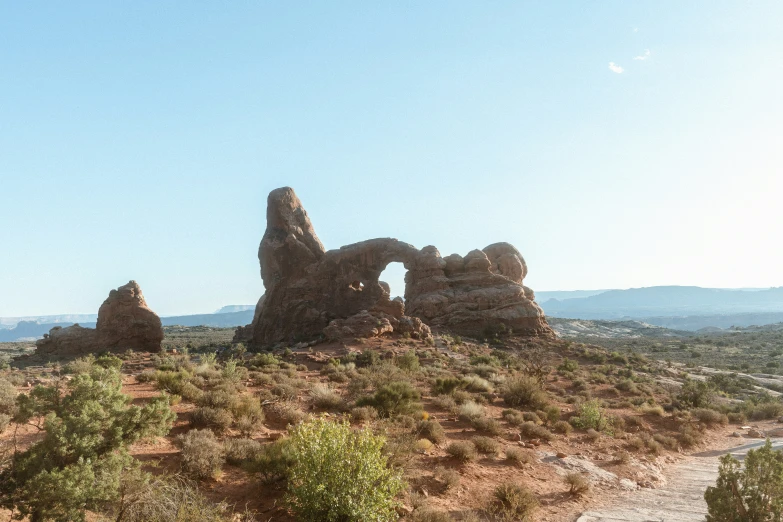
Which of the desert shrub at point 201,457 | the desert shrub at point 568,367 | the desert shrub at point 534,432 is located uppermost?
the desert shrub at point 201,457

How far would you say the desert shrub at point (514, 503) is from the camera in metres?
8.30

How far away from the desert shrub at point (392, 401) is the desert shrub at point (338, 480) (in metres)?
5.60

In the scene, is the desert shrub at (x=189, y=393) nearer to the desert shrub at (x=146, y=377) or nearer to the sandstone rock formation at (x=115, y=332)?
the desert shrub at (x=146, y=377)

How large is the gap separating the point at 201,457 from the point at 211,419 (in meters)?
2.13

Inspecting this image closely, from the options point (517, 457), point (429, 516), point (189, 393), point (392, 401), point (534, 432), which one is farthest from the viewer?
point (534, 432)

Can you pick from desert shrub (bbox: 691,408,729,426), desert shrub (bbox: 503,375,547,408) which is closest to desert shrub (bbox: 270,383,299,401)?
desert shrub (bbox: 503,375,547,408)

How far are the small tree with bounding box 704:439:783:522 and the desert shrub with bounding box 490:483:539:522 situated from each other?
2.98m

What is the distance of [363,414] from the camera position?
456 inches

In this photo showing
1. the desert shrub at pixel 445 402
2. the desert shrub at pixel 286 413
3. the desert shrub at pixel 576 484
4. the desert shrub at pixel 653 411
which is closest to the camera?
the desert shrub at pixel 576 484

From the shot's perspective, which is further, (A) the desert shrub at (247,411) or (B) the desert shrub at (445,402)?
(B) the desert shrub at (445,402)

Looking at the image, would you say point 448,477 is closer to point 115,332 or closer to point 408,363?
point 408,363

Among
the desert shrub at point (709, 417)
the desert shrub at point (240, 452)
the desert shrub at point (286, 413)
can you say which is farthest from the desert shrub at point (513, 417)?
the desert shrub at point (709, 417)

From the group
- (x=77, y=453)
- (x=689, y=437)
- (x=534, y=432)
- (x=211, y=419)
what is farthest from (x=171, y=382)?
(x=689, y=437)

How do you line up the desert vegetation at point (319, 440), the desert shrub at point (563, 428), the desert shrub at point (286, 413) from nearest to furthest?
the desert vegetation at point (319, 440)
the desert shrub at point (286, 413)
the desert shrub at point (563, 428)
